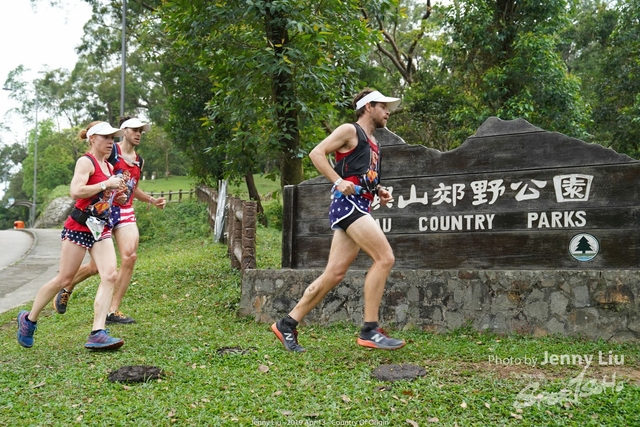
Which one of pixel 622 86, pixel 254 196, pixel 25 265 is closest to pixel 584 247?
pixel 622 86

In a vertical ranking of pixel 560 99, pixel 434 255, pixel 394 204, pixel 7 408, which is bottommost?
pixel 7 408

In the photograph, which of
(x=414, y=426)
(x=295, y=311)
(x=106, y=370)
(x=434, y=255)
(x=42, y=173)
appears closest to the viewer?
(x=414, y=426)

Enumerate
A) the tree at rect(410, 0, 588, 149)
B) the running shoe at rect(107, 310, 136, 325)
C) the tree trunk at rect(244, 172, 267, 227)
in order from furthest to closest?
the tree trunk at rect(244, 172, 267, 227), the tree at rect(410, 0, 588, 149), the running shoe at rect(107, 310, 136, 325)

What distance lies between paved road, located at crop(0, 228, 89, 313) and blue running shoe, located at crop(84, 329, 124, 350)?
488cm

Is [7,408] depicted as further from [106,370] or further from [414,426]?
[414,426]

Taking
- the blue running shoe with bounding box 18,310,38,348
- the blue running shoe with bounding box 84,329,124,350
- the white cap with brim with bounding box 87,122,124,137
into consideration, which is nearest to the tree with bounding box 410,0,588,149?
the white cap with brim with bounding box 87,122,124,137

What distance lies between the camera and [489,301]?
5949 mm

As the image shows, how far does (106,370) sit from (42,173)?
59.6 meters

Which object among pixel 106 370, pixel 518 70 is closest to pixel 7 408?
pixel 106 370

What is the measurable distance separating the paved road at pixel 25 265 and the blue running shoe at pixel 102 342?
4.88m

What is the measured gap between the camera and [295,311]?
510cm

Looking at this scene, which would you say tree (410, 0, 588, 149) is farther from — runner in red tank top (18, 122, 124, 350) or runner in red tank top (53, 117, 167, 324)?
runner in red tank top (18, 122, 124, 350)

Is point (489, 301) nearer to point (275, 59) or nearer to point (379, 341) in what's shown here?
point (379, 341)

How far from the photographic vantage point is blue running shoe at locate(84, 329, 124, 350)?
17.5ft
